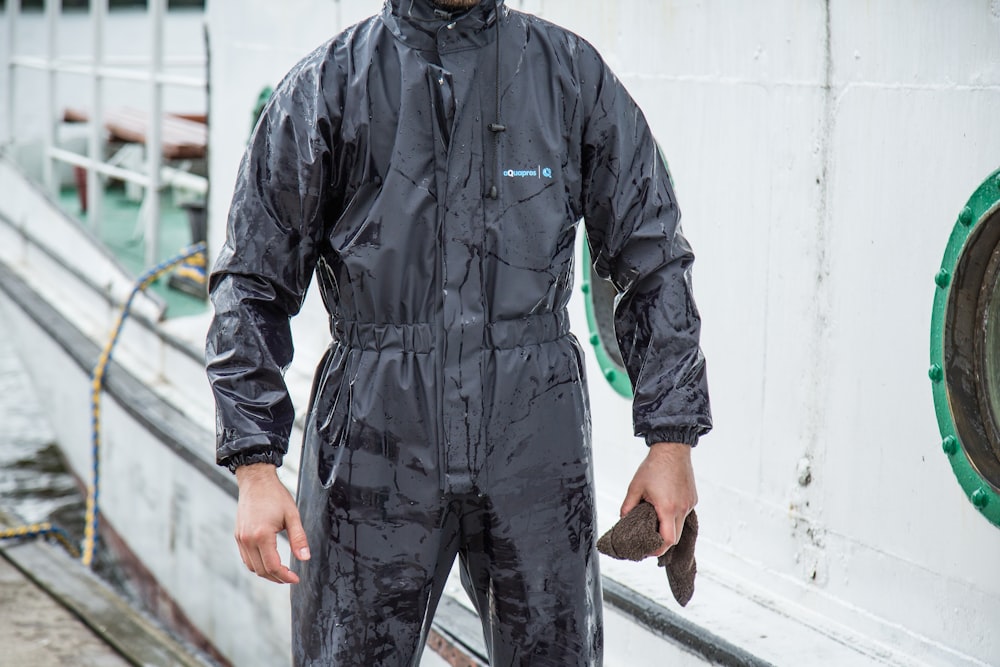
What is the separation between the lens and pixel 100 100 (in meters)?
6.60

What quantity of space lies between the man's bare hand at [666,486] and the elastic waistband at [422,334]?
0.87 feet

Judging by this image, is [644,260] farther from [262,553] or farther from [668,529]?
[262,553]

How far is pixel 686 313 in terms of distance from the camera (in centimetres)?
205

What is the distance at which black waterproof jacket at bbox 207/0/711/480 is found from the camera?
2.00m

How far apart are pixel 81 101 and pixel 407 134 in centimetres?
1827

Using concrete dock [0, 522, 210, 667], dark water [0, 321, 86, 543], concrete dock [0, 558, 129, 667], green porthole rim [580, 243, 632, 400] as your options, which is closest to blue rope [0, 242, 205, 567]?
concrete dock [0, 522, 210, 667]

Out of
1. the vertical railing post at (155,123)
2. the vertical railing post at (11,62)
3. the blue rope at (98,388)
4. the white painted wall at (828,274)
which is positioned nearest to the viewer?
the white painted wall at (828,274)

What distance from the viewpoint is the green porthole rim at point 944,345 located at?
2.13 meters

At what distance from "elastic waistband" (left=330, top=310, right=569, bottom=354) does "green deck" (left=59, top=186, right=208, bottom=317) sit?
3832 mm

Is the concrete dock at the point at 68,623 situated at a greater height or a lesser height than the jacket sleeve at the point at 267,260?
lesser

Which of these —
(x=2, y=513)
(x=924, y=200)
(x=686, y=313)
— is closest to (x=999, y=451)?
(x=924, y=200)

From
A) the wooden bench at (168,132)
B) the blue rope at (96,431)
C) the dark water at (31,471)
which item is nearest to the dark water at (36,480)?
the dark water at (31,471)

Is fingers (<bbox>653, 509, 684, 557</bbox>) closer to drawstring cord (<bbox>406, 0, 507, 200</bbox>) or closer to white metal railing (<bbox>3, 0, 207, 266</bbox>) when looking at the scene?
drawstring cord (<bbox>406, 0, 507, 200</bbox>)

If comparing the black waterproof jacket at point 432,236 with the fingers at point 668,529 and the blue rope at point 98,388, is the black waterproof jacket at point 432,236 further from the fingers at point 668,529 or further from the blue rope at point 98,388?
the blue rope at point 98,388
